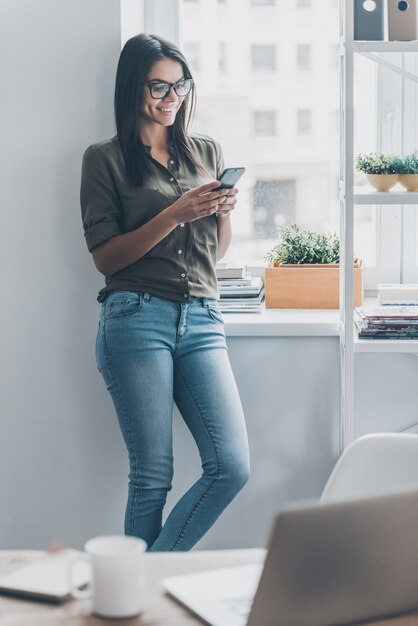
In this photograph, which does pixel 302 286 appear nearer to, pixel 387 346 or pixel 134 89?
pixel 387 346

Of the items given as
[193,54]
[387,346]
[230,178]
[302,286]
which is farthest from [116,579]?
[193,54]

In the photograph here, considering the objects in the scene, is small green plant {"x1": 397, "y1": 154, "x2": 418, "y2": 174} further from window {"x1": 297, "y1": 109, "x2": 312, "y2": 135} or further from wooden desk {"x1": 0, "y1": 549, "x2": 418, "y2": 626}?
wooden desk {"x1": 0, "y1": 549, "x2": 418, "y2": 626}

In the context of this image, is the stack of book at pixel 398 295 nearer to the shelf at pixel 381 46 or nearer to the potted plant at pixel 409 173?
the potted plant at pixel 409 173

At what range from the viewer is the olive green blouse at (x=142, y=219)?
2.51m

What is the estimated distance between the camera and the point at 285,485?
2889 mm

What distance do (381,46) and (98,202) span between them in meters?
0.83

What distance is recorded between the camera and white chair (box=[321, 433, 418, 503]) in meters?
1.71

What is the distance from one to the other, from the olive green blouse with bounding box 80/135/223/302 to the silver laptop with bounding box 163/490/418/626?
1429mm

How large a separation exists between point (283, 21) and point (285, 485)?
4.76 feet

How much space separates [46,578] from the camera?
1253 millimetres

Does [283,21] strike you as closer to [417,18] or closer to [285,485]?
[417,18]

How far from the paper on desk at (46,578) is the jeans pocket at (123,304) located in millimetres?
1214

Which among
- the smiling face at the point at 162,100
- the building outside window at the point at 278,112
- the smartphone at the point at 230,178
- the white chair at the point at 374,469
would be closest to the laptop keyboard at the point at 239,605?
the white chair at the point at 374,469

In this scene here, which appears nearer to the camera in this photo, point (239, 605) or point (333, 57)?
point (239, 605)
